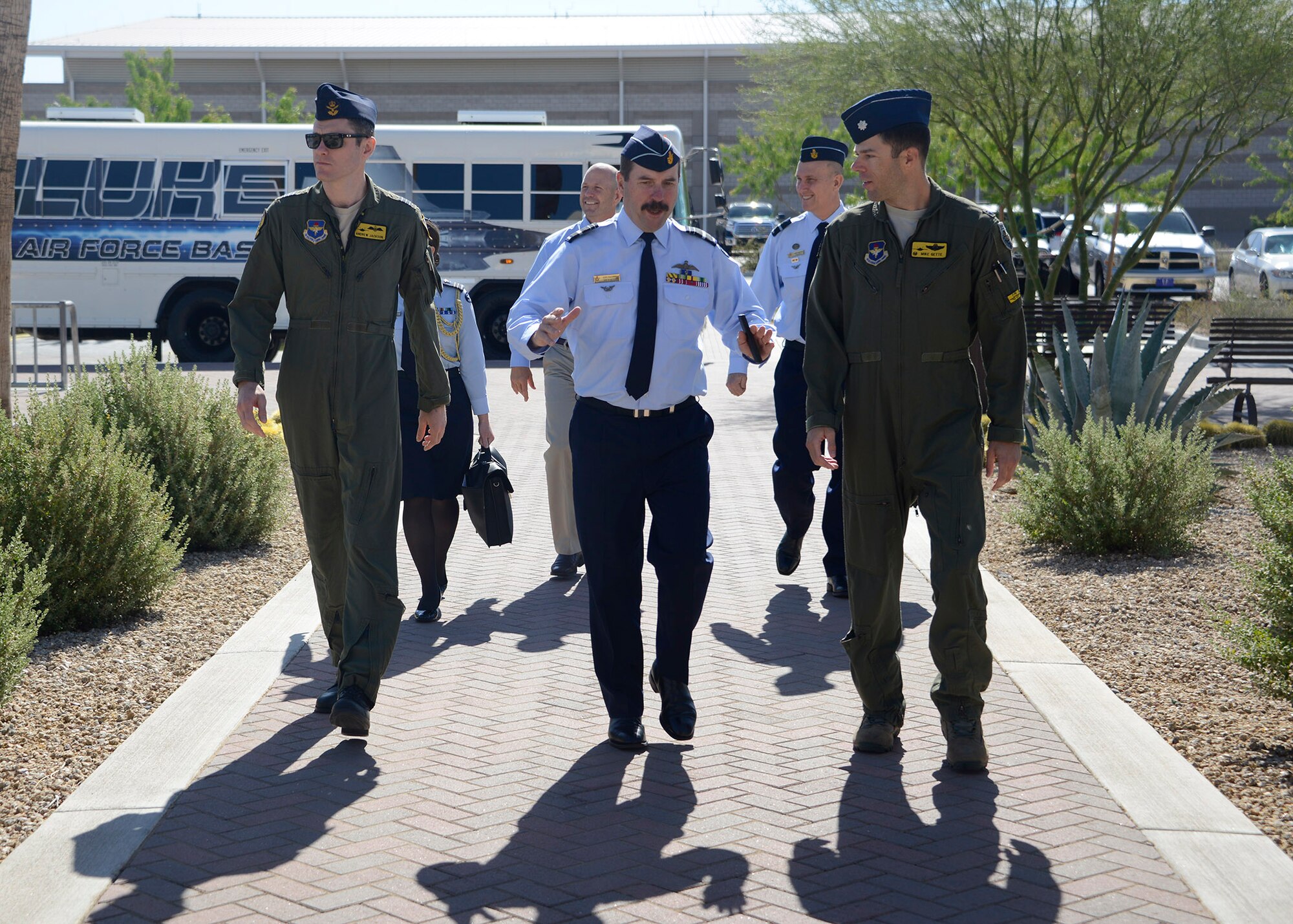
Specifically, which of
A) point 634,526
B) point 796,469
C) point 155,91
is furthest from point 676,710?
point 155,91

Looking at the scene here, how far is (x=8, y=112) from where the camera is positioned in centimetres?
751

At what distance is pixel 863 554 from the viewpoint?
4715 millimetres

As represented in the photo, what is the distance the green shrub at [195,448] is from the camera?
26.6 ft

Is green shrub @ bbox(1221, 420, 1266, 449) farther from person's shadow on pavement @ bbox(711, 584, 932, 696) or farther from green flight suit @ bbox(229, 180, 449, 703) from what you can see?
green flight suit @ bbox(229, 180, 449, 703)

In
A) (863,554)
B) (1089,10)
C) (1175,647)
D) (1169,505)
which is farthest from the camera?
(1089,10)

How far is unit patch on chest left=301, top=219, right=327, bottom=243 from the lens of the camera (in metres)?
4.88

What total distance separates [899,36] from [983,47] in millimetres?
959

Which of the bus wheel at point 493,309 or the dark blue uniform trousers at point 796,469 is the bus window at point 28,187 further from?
the dark blue uniform trousers at point 796,469

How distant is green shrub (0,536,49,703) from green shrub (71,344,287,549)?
2692 mm

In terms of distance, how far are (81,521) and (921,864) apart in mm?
4160

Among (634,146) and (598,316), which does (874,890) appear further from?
(634,146)

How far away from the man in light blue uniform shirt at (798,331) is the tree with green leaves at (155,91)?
39905 mm

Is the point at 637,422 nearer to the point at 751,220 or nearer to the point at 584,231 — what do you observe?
the point at 584,231

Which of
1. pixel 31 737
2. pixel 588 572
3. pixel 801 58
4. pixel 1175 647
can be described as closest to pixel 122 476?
pixel 31 737
